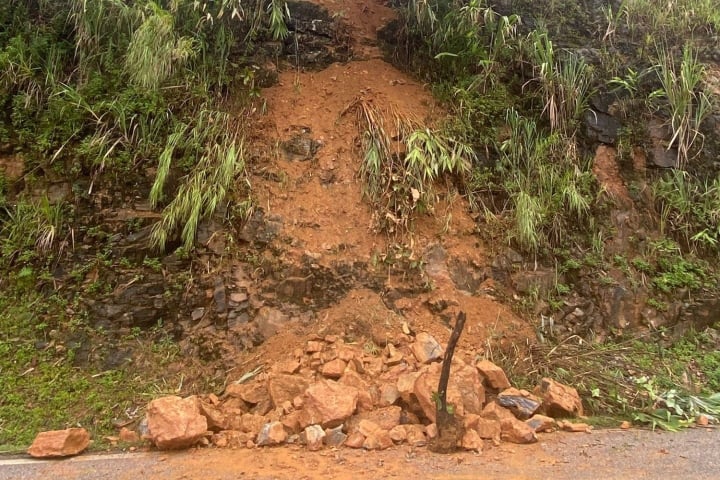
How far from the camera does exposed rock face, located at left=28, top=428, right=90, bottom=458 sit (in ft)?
11.8

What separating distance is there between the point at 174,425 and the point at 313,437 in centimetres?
95

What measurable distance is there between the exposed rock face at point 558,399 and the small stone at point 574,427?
0.14 metres

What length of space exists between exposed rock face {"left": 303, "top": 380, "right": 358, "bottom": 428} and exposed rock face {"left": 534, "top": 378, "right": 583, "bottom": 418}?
1.51 m

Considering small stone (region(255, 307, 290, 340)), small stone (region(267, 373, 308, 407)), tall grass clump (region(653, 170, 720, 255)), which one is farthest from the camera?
tall grass clump (region(653, 170, 720, 255))

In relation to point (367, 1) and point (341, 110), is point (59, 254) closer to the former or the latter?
point (341, 110)

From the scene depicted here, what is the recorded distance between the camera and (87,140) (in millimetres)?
5379

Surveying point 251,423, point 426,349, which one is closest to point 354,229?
point 426,349

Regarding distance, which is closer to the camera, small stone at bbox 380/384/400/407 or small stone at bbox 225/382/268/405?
small stone at bbox 380/384/400/407

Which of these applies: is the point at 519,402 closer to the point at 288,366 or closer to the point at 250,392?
the point at 288,366

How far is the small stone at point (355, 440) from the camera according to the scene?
356 cm

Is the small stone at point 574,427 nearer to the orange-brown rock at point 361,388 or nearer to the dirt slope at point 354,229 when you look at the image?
the dirt slope at point 354,229

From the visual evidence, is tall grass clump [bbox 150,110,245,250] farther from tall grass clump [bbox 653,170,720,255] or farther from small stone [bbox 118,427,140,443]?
tall grass clump [bbox 653,170,720,255]

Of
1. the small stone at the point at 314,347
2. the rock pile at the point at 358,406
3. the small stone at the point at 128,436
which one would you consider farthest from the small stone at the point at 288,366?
the small stone at the point at 128,436

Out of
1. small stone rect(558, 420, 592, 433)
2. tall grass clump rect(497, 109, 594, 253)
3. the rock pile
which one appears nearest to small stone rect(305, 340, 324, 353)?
the rock pile
